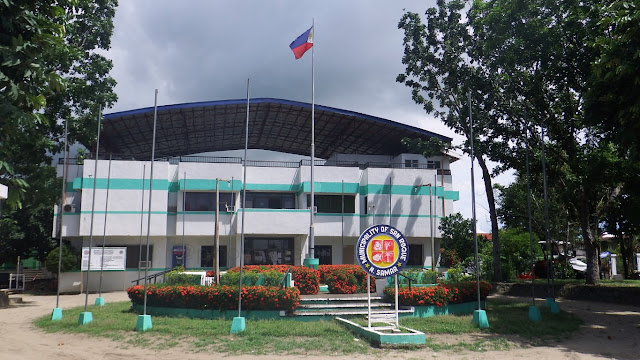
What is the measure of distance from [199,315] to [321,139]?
26.7 metres

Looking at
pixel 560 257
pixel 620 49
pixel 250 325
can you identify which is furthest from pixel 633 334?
pixel 560 257

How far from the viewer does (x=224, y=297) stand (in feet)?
50.7

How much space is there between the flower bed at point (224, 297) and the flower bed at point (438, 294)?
3445 millimetres

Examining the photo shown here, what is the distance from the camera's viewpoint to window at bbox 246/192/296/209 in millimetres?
32719

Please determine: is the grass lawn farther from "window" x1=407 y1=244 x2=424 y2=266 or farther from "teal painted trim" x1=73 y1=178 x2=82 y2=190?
"window" x1=407 y1=244 x2=424 y2=266

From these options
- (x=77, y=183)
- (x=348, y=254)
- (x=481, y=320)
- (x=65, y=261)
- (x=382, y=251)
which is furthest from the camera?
(x=348, y=254)

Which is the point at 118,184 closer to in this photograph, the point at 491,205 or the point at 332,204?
the point at 332,204

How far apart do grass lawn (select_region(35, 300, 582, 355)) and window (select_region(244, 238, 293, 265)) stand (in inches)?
631

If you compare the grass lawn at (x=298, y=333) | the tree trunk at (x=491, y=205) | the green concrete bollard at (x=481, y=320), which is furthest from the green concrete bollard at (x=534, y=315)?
the tree trunk at (x=491, y=205)

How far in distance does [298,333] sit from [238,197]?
20049 millimetres

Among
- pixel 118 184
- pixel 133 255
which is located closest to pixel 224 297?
pixel 118 184

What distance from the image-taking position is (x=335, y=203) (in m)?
33.4

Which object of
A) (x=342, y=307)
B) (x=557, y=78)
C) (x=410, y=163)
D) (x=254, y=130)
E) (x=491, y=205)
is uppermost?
(x=254, y=130)

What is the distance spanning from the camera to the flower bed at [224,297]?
49.6 ft
